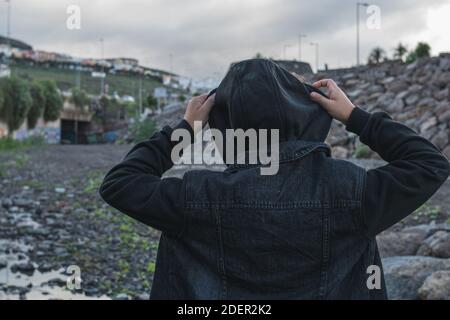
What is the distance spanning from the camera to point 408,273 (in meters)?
4.42

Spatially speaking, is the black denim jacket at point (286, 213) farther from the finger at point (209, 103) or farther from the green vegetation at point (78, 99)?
the green vegetation at point (78, 99)

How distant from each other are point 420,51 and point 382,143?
25.4 m

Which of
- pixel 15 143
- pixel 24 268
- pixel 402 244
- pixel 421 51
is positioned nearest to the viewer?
pixel 402 244

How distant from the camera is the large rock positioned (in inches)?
170

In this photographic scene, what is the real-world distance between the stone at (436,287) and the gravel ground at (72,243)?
270cm

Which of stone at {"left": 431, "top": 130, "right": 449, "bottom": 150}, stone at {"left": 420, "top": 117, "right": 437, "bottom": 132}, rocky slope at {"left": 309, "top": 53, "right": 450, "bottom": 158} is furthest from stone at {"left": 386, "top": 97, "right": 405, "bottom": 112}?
stone at {"left": 431, "top": 130, "right": 449, "bottom": 150}

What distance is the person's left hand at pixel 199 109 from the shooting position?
5.34 ft

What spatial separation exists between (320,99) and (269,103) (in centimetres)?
16

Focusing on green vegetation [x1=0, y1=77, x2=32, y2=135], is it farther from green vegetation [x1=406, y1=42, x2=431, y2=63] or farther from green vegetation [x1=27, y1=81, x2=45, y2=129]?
green vegetation [x1=406, y1=42, x2=431, y2=63]

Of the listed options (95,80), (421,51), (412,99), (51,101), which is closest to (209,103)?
(412,99)

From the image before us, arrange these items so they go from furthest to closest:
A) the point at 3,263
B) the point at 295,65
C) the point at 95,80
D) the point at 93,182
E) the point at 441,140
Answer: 1. the point at 95,80
2. the point at 441,140
3. the point at 93,182
4. the point at 3,263
5. the point at 295,65

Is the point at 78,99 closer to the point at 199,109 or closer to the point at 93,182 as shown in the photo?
the point at 93,182

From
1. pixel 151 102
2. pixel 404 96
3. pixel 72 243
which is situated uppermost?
pixel 151 102

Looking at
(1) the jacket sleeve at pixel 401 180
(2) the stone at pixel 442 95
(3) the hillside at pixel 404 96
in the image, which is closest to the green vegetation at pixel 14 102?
(3) the hillside at pixel 404 96
